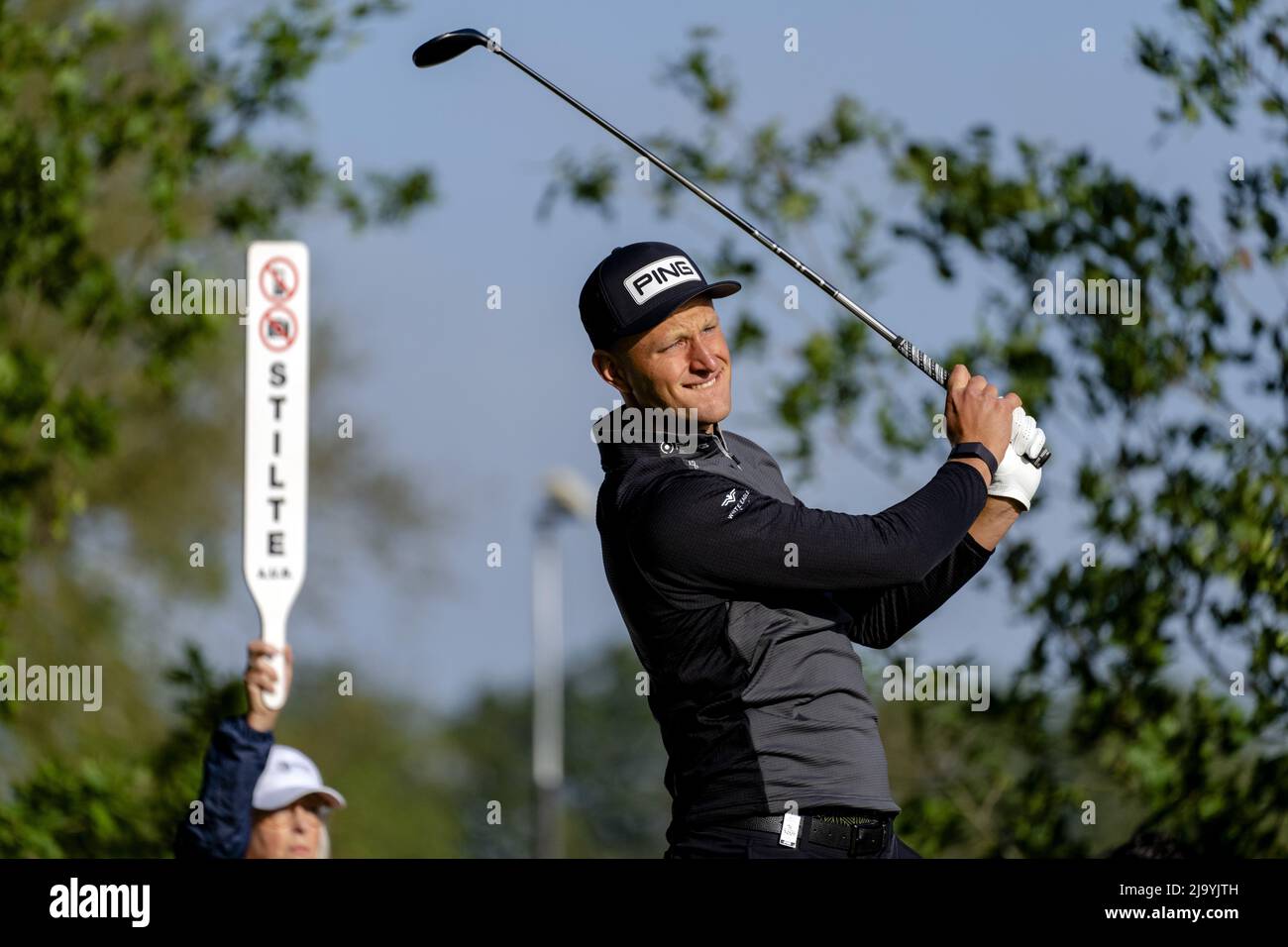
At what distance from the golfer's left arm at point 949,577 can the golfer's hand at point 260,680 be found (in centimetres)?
268

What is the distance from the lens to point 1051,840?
6.71 meters

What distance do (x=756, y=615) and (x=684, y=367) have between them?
551 millimetres

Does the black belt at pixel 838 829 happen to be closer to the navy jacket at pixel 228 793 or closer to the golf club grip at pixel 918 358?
the golf club grip at pixel 918 358

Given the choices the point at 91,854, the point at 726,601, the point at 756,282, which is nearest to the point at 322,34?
the point at 756,282

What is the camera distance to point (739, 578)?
10.9 ft

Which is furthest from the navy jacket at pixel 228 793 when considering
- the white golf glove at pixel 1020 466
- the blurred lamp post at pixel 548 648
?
the blurred lamp post at pixel 548 648

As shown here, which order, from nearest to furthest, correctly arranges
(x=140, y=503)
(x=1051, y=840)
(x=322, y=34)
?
(x=1051, y=840), (x=322, y=34), (x=140, y=503)

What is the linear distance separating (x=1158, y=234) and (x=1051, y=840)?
7.64 ft

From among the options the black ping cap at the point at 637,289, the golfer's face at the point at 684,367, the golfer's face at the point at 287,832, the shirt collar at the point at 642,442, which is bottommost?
the golfer's face at the point at 287,832

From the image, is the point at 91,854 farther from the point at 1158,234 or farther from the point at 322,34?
the point at 1158,234

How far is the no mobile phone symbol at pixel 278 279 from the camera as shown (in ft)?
22.1

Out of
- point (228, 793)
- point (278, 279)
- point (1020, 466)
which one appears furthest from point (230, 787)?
point (1020, 466)

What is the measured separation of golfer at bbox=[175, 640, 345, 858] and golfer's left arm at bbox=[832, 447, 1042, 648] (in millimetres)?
2611

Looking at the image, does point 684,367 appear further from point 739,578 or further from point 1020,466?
point 1020,466
